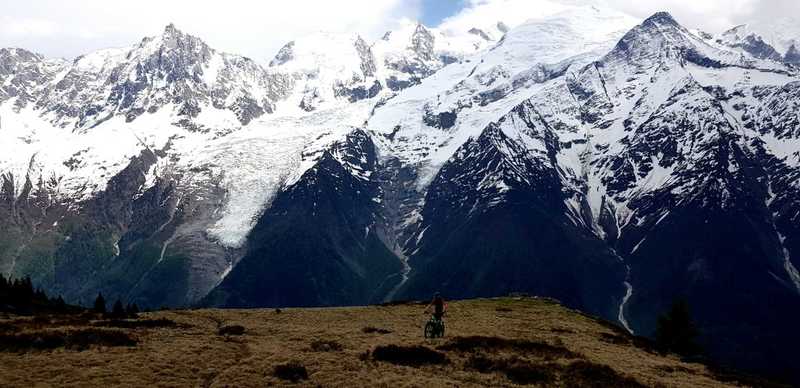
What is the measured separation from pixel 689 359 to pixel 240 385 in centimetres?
4484

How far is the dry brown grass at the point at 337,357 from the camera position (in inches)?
2074

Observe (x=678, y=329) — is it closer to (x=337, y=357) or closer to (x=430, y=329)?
(x=430, y=329)

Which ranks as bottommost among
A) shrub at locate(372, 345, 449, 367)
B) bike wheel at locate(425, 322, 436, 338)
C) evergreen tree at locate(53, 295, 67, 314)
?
shrub at locate(372, 345, 449, 367)

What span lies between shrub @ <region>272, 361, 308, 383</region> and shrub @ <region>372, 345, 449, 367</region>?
25.8ft

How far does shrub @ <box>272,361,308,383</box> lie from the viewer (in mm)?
53237

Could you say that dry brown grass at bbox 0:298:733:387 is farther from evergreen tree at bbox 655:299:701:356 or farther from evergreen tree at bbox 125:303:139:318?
evergreen tree at bbox 655:299:701:356

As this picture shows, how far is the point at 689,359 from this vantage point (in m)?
76.2

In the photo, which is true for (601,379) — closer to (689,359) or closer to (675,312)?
(689,359)

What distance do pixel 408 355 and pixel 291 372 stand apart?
10.8 m

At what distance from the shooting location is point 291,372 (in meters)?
54.0

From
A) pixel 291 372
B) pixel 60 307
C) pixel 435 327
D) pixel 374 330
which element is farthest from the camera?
pixel 60 307

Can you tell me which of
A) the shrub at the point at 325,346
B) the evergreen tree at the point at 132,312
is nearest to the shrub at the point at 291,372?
the shrub at the point at 325,346

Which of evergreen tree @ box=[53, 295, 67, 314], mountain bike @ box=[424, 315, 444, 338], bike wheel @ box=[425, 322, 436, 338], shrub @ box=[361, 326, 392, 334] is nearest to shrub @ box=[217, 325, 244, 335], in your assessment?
shrub @ box=[361, 326, 392, 334]

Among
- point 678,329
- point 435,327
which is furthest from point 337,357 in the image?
point 678,329
